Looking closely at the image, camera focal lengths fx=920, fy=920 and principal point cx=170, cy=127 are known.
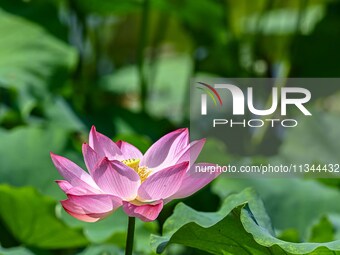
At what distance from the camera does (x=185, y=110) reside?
227cm

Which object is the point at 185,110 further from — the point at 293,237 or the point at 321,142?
the point at 293,237

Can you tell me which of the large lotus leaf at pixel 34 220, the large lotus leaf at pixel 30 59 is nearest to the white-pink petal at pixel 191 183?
the large lotus leaf at pixel 34 220

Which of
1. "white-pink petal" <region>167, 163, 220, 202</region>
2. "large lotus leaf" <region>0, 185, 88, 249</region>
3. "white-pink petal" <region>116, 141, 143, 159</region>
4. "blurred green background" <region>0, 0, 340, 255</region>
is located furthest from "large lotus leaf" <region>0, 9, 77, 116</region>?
"white-pink petal" <region>167, 163, 220, 202</region>

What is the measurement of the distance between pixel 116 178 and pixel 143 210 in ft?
0.12

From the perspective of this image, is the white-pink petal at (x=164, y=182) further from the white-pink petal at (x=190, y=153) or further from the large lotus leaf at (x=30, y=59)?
the large lotus leaf at (x=30, y=59)

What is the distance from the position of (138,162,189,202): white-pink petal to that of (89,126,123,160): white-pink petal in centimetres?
8

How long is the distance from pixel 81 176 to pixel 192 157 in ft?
0.33

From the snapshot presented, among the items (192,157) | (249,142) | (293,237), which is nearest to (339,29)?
(249,142)

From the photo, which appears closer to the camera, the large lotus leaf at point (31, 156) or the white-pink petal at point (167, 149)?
the white-pink petal at point (167, 149)

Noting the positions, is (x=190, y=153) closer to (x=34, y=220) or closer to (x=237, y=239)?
(x=237, y=239)

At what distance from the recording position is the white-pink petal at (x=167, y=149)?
0.85 meters

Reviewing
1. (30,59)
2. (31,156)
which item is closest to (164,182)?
(31,156)

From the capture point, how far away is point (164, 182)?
775 mm

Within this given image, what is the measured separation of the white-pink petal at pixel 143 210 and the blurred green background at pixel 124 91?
0.41 meters
